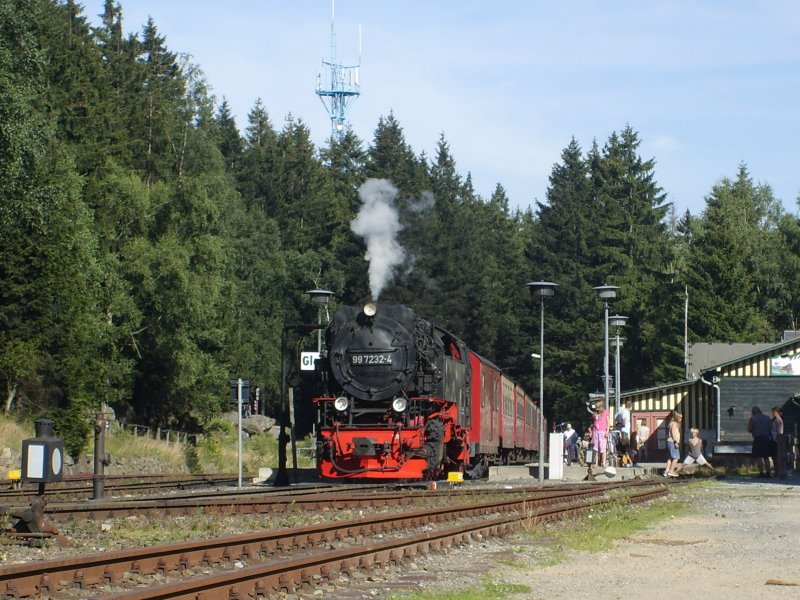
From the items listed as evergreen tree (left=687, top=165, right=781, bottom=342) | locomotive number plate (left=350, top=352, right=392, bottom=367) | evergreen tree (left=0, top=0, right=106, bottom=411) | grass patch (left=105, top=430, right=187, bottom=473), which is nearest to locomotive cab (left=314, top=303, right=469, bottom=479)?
locomotive number plate (left=350, top=352, right=392, bottom=367)

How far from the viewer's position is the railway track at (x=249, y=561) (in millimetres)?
7977

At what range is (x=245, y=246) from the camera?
75.0 m

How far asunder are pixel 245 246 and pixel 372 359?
180 ft

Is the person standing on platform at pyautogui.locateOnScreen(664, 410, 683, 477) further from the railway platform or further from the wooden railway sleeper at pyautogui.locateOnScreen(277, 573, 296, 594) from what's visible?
the wooden railway sleeper at pyautogui.locateOnScreen(277, 573, 296, 594)

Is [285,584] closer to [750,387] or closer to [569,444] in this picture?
[569,444]

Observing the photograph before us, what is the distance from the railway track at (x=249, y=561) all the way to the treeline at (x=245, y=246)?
22750mm

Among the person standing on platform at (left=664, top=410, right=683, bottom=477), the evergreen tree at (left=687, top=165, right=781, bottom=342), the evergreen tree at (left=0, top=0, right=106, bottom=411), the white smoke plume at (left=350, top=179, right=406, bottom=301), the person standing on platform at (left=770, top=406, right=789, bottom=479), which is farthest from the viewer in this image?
the evergreen tree at (left=687, top=165, right=781, bottom=342)

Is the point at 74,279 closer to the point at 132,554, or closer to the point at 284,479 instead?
the point at 284,479

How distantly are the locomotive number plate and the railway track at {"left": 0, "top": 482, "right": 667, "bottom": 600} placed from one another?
651 centimetres

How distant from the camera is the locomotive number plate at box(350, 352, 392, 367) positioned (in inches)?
827

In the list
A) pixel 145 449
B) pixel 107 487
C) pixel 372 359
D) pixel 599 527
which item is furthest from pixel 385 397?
pixel 145 449

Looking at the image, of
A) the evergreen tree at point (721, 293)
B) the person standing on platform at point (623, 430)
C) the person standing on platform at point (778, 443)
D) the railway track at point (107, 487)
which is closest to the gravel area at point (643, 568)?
the railway track at point (107, 487)

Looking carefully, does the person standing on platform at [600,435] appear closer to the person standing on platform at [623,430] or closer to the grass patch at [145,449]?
the person standing on platform at [623,430]

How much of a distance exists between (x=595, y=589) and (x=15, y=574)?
14.6 ft
